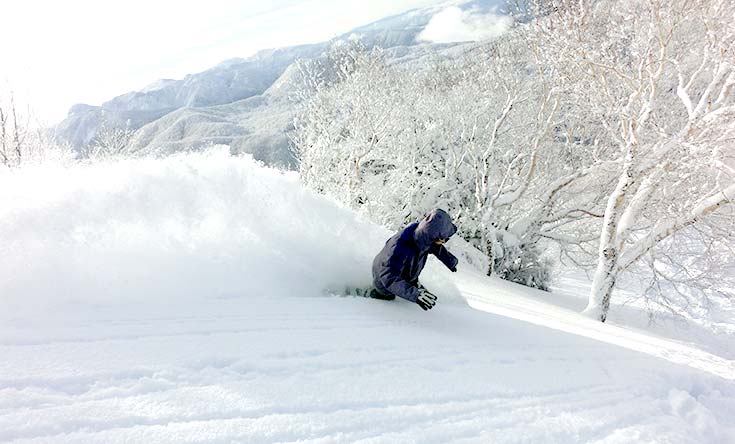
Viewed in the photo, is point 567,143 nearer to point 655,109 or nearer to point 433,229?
point 655,109

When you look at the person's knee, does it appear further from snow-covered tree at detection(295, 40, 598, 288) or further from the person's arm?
snow-covered tree at detection(295, 40, 598, 288)

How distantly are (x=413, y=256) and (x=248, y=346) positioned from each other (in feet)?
5.87

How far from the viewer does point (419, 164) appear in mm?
16891

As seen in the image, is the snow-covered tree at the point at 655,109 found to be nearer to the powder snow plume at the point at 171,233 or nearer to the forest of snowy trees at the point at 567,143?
the forest of snowy trees at the point at 567,143

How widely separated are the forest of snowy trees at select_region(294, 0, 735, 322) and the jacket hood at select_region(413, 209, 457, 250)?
466cm

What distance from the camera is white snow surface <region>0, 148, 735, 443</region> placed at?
221cm

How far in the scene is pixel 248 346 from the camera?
2.89 meters

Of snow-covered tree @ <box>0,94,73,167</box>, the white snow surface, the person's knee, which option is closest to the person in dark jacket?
the person's knee

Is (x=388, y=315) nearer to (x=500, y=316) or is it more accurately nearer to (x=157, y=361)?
(x=500, y=316)

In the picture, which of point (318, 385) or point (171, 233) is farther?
point (171, 233)

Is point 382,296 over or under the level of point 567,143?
under

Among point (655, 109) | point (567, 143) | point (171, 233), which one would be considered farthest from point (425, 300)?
point (567, 143)

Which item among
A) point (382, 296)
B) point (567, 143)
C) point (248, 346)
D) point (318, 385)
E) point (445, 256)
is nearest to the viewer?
point (318, 385)

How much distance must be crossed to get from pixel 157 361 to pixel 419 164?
15073 mm
